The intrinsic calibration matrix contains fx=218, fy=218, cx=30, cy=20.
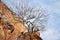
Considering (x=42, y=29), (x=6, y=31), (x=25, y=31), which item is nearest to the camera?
(x=6, y=31)

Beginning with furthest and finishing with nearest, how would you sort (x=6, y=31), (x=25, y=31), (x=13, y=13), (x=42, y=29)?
(x=42, y=29) < (x=13, y=13) < (x=25, y=31) < (x=6, y=31)

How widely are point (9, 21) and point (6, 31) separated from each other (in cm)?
187

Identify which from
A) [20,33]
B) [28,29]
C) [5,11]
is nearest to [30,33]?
[28,29]

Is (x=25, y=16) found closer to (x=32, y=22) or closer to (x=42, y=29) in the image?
(x=32, y=22)

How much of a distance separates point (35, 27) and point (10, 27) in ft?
15.8

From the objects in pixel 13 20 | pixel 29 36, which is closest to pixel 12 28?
pixel 13 20

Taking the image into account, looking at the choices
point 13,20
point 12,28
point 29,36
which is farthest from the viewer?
point 29,36

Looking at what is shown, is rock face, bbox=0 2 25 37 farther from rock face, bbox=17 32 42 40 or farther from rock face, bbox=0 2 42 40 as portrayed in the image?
rock face, bbox=17 32 42 40

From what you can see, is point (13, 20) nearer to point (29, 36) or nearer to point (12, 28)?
point (12, 28)

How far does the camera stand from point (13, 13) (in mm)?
30016

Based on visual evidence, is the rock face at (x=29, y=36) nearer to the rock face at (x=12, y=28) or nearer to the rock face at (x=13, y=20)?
the rock face at (x=12, y=28)

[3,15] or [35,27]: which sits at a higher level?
[3,15]

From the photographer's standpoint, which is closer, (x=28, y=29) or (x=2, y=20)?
(x=2, y=20)

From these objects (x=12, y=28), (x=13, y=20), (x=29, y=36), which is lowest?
(x=29, y=36)
